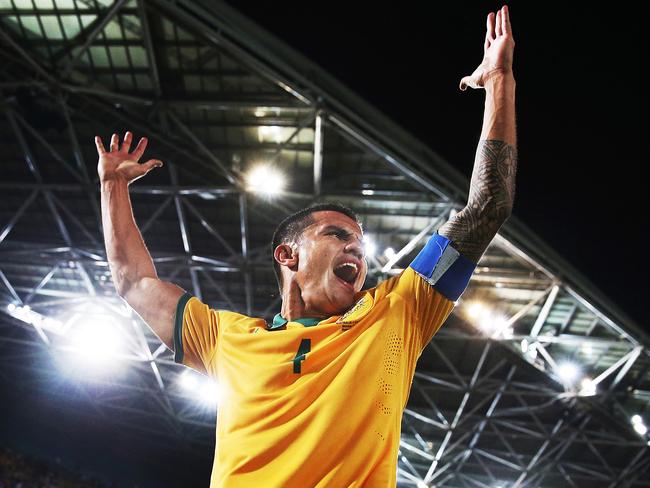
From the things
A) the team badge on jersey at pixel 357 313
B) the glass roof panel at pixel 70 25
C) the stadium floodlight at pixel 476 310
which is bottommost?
the team badge on jersey at pixel 357 313

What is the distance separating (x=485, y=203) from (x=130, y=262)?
1.50 meters

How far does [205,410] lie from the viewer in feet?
62.8

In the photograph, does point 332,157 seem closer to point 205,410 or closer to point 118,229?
point 118,229

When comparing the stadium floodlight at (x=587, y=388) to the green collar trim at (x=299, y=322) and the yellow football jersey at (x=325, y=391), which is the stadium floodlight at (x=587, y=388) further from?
the green collar trim at (x=299, y=322)

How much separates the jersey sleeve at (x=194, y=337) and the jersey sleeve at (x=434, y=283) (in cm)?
77

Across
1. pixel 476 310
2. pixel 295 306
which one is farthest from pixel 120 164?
pixel 476 310

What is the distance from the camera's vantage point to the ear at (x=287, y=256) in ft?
7.17

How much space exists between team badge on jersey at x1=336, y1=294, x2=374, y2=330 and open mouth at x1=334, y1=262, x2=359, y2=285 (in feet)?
0.61

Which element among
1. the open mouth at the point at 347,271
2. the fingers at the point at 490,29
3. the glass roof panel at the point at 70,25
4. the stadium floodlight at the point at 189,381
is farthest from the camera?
the stadium floodlight at the point at 189,381

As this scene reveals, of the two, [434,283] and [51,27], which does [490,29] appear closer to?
[434,283]

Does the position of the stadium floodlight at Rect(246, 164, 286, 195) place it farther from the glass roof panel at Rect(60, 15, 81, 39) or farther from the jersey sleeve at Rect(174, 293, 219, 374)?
the jersey sleeve at Rect(174, 293, 219, 374)

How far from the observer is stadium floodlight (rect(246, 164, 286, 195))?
35.4 feet

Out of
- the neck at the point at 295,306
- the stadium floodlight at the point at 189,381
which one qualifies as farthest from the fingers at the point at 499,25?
the stadium floodlight at the point at 189,381

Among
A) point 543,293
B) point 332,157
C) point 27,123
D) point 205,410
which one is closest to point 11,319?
point 205,410
